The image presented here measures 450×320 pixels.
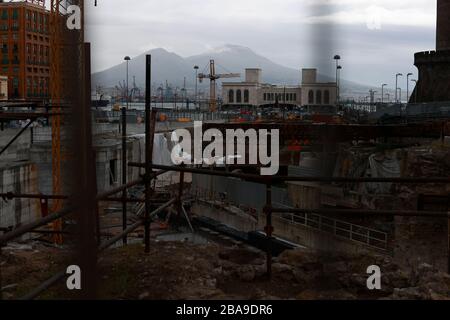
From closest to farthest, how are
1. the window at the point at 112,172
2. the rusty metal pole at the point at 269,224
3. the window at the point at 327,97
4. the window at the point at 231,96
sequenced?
the window at the point at 327,97 → the rusty metal pole at the point at 269,224 → the window at the point at 112,172 → the window at the point at 231,96

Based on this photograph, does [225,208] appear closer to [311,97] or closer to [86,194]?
[86,194]

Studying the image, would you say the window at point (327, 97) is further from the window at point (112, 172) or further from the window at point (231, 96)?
the window at point (231, 96)

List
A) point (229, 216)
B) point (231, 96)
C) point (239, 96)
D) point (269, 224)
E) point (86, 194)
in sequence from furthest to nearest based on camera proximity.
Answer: point (231, 96) → point (239, 96) → point (229, 216) → point (269, 224) → point (86, 194)

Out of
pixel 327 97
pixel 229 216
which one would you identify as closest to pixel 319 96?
pixel 327 97

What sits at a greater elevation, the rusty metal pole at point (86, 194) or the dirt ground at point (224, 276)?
the rusty metal pole at point (86, 194)

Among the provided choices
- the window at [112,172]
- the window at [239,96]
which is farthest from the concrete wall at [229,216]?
the window at [239,96]

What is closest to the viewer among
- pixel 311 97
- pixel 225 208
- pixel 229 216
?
pixel 311 97

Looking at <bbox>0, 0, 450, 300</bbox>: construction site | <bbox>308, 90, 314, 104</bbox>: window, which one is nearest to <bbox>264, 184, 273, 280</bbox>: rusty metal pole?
<bbox>0, 0, 450, 300</bbox>: construction site

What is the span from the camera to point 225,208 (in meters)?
20.2

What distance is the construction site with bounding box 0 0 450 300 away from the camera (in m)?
3.31

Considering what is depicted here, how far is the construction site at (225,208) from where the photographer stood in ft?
10.9

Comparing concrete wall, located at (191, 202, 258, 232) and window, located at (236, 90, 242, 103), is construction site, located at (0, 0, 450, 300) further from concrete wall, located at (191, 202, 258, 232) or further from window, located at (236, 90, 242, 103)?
window, located at (236, 90, 242, 103)

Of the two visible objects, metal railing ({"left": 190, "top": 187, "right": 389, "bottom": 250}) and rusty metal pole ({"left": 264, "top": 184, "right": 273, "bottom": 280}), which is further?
metal railing ({"left": 190, "top": 187, "right": 389, "bottom": 250})

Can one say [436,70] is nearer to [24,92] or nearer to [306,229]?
[306,229]
